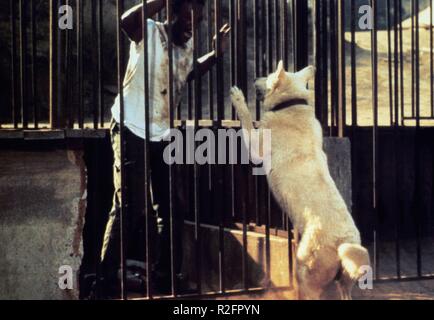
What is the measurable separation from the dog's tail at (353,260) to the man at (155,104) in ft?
3.64

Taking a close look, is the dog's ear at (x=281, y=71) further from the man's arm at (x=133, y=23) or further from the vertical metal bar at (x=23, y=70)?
the vertical metal bar at (x=23, y=70)

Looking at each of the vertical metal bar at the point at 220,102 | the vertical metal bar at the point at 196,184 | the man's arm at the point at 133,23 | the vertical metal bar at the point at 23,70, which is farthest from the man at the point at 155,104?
the vertical metal bar at the point at 23,70

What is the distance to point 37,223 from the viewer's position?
4.10 meters

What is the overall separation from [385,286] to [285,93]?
1583mm

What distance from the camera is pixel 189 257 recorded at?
5.62m

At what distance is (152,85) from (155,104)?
13 cm

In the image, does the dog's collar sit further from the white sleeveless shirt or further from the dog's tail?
the dog's tail

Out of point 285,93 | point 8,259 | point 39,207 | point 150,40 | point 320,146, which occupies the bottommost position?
point 8,259

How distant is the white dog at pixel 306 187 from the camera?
13.3 feet

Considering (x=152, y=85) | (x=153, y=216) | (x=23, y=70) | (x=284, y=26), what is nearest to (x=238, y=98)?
(x=284, y=26)

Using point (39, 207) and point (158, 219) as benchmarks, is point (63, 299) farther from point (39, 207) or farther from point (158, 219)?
point (158, 219)
